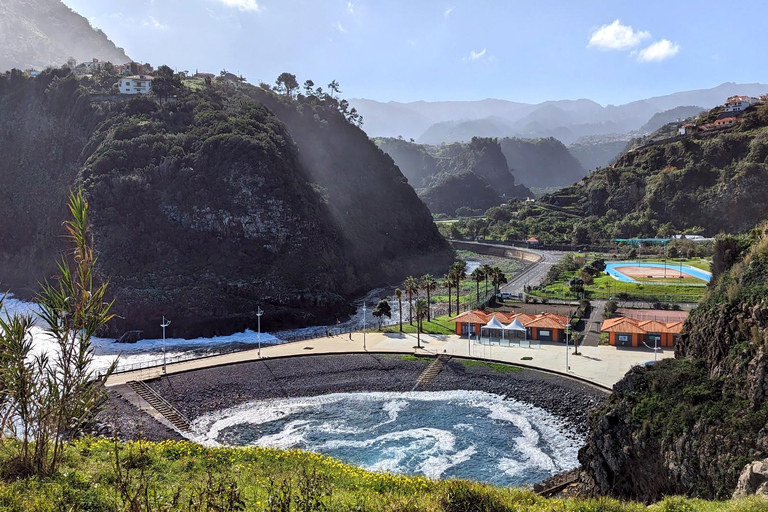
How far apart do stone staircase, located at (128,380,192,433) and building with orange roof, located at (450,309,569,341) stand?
969 inches

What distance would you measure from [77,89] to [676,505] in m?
105

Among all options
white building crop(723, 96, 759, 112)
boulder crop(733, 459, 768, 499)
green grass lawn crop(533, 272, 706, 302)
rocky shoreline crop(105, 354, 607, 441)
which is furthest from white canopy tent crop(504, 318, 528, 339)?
white building crop(723, 96, 759, 112)

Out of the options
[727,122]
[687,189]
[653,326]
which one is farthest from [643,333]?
[727,122]

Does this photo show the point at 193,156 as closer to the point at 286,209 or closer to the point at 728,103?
the point at 286,209

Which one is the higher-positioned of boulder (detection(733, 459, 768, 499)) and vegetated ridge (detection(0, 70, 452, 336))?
vegetated ridge (detection(0, 70, 452, 336))

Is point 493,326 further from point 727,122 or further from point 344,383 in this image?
point 727,122

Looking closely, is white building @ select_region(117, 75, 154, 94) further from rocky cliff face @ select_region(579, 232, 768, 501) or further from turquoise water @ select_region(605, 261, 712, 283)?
rocky cliff face @ select_region(579, 232, 768, 501)

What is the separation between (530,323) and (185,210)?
5215cm

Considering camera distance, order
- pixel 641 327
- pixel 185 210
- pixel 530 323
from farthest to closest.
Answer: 1. pixel 185 210
2. pixel 530 323
3. pixel 641 327

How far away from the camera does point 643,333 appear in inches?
1694

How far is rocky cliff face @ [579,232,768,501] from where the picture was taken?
17141 mm

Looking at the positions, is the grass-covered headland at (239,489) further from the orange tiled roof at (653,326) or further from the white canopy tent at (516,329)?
the orange tiled roof at (653,326)

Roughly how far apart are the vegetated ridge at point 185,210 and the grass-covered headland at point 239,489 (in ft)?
152

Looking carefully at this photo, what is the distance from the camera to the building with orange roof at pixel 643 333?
1686 inches
